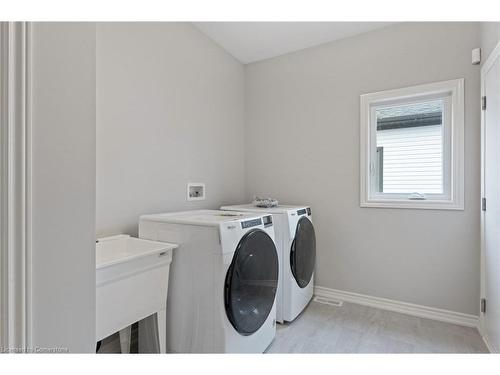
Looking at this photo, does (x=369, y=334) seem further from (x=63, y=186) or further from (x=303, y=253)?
(x=63, y=186)

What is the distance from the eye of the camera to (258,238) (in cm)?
159

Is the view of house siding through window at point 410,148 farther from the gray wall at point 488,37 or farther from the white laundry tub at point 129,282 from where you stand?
the white laundry tub at point 129,282

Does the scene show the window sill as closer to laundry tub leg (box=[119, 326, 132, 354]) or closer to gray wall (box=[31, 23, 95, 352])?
laundry tub leg (box=[119, 326, 132, 354])

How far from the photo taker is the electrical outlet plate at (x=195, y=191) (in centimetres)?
223

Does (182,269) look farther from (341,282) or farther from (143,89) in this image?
(341,282)

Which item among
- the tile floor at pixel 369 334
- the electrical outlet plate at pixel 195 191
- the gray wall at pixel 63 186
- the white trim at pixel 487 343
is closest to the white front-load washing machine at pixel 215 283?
the tile floor at pixel 369 334

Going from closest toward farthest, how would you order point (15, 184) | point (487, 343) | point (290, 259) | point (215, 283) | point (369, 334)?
point (15, 184) < point (215, 283) < point (487, 343) < point (369, 334) < point (290, 259)

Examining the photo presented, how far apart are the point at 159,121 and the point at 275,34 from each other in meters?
1.35

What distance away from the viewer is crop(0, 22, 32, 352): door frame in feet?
1.67

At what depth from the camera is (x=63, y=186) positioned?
594 millimetres

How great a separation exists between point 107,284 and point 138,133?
1.04 meters

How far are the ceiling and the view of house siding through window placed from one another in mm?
772

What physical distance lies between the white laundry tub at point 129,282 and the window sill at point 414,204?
175cm

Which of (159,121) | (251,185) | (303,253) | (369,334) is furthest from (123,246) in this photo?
(369,334)
